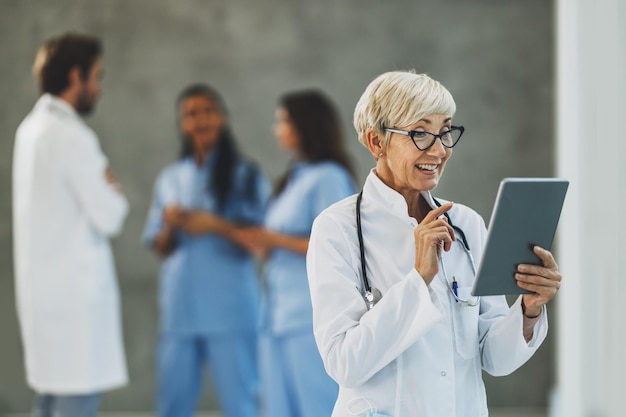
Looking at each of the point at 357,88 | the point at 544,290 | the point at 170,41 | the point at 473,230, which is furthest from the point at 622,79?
the point at 170,41

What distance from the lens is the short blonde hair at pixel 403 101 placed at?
1.61 m

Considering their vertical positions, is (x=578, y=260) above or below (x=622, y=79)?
below

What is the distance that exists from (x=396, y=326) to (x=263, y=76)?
3.53 m

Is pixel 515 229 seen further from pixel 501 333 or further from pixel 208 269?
pixel 208 269

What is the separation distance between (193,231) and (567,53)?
1733mm

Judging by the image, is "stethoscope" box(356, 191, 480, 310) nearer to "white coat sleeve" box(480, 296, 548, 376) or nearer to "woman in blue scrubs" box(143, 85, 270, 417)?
"white coat sleeve" box(480, 296, 548, 376)

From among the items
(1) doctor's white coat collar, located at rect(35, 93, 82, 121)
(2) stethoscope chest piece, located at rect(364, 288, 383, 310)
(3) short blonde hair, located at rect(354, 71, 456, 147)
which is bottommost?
(2) stethoscope chest piece, located at rect(364, 288, 383, 310)

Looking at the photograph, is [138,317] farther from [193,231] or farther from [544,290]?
[544,290]

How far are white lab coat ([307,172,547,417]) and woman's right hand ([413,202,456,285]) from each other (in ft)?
0.07

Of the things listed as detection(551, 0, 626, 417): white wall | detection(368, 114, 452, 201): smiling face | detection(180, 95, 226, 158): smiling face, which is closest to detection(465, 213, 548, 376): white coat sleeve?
detection(368, 114, 452, 201): smiling face

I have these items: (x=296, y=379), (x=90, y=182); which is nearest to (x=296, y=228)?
(x=296, y=379)

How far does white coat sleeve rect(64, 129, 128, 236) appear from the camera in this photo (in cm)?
346

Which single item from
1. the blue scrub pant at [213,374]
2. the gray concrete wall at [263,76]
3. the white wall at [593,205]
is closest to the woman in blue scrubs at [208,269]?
the blue scrub pant at [213,374]

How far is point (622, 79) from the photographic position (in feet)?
7.88
